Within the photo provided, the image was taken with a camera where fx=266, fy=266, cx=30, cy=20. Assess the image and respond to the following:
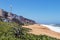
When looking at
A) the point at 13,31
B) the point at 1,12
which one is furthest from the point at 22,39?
the point at 1,12

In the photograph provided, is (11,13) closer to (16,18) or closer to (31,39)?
(16,18)

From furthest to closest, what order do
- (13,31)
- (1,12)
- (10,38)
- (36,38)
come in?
1. (1,12)
2. (13,31)
3. (36,38)
4. (10,38)

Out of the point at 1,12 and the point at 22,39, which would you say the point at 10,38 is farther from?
the point at 1,12

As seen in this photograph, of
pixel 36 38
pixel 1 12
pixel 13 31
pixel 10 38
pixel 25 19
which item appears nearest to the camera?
pixel 10 38

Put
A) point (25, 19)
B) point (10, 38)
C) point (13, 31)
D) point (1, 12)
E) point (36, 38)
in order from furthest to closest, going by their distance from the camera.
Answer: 1. point (25, 19)
2. point (1, 12)
3. point (13, 31)
4. point (36, 38)
5. point (10, 38)

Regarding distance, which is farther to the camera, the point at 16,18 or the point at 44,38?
the point at 16,18

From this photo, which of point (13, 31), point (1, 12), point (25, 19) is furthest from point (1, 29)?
point (25, 19)

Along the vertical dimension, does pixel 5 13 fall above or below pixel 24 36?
above

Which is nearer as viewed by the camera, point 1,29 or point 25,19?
point 1,29

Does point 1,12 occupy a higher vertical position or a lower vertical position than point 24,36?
higher
